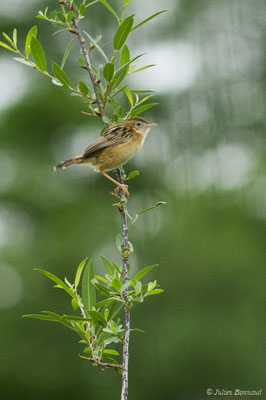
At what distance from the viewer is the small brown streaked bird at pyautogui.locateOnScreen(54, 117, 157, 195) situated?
2.02m

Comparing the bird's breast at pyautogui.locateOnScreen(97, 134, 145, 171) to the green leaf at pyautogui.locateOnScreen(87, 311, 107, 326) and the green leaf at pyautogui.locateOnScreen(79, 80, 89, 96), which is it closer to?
the green leaf at pyautogui.locateOnScreen(79, 80, 89, 96)

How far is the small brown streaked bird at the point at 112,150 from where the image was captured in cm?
202

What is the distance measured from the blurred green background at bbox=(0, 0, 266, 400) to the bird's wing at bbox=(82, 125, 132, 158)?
4.77 metres

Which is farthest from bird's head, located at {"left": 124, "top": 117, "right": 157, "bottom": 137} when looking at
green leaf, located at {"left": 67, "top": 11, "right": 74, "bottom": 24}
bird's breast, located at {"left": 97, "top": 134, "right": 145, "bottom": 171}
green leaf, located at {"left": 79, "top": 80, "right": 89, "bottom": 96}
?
green leaf, located at {"left": 67, "top": 11, "right": 74, "bottom": 24}

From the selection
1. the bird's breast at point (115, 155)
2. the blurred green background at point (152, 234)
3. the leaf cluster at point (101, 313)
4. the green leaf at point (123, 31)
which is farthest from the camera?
the blurred green background at point (152, 234)

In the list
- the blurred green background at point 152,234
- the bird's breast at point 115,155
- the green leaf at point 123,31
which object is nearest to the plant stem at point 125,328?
the green leaf at point 123,31

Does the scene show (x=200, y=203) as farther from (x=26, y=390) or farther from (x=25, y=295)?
(x=26, y=390)

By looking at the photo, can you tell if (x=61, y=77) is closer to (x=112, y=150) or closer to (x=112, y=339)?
(x=112, y=339)

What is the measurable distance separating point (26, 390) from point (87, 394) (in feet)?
2.76

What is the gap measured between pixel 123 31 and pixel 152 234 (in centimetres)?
660

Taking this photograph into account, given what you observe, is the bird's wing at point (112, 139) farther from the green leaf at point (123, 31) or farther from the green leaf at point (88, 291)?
the green leaf at point (88, 291)

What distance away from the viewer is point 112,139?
2148 millimetres

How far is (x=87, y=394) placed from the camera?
306 inches

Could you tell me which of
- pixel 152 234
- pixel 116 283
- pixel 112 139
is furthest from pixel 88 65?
pixel 152 234
